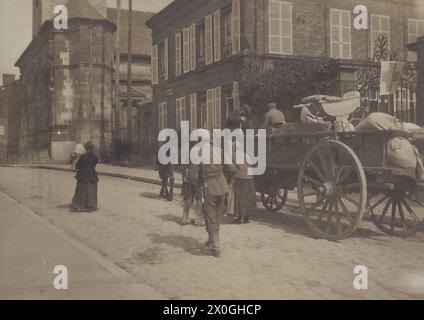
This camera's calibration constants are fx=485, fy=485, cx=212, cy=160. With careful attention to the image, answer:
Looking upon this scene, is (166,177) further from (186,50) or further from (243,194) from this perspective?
(186,50)

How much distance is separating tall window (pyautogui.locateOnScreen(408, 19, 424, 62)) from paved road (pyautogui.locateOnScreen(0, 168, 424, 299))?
14.9m

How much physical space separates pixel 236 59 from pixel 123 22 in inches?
941

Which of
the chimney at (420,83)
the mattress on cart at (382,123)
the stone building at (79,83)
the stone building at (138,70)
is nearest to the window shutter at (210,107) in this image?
the stone building at (138,70)

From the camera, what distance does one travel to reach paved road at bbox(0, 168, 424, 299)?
4371 millimetres

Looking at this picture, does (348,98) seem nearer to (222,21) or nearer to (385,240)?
A: (385,240)

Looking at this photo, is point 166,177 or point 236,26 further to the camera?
point 236,26

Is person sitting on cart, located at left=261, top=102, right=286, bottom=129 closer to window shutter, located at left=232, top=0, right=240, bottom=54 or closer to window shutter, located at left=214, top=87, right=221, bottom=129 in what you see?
window shutter, located at left=232, top=0, right=240, bottom=54

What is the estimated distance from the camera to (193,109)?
22.4 meters

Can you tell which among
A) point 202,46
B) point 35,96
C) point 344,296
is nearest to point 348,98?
point 344,296

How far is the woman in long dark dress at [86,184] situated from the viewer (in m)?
9.59

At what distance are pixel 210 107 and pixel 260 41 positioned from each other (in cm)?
373

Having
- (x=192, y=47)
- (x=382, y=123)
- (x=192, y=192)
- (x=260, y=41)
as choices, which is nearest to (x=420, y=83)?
(x=382, y=123)

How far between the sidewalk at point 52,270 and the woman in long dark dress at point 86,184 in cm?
212

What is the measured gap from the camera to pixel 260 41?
1844 centimetres
